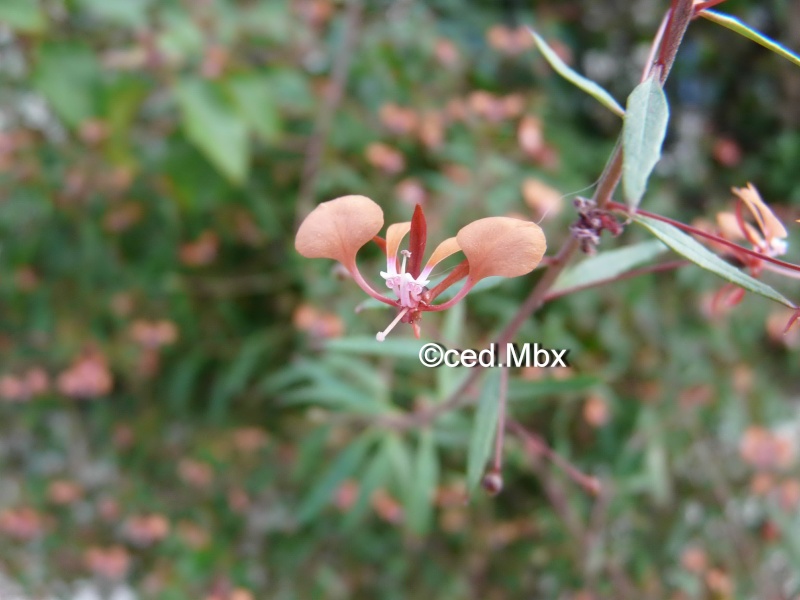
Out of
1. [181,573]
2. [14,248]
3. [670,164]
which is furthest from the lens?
[670,164]

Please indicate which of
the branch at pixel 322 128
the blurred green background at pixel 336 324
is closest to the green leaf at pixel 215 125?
the blurred green background at pixel 336 324

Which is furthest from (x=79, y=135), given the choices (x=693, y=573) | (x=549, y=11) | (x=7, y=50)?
(x=693, y=573)

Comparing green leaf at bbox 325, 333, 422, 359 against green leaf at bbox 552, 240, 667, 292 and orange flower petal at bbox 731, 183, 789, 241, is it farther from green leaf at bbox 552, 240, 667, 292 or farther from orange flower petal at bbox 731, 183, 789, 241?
orange flower petal at bbox 731, 183, 789, 241

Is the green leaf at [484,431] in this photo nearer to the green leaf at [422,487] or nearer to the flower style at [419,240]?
the flower style at [419,240]

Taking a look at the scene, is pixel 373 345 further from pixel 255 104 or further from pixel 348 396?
pixel 255 104

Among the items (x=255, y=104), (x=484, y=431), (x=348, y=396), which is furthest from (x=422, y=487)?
(x=255, y=104)

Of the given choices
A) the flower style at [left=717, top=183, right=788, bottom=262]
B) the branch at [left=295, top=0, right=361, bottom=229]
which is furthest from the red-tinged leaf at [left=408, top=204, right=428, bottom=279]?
the branch at [left=295, top=0, right=361, bottom=229]

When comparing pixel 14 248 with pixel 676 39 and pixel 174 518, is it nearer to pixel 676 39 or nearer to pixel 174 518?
pixel 174 518

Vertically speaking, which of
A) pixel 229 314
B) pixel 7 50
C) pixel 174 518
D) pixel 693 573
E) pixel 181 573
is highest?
pixel 7 50

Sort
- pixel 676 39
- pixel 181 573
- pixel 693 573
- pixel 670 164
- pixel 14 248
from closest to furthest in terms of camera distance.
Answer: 1. pixel 676 39
2. pixel 693 573
3. pixel 181 573
4. pixel 14 248
5. pixel 670 164
